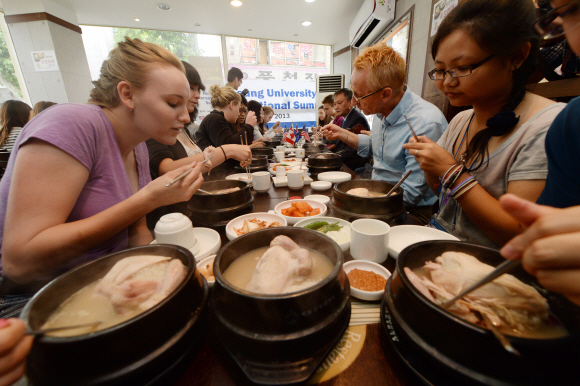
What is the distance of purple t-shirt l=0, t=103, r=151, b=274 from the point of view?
3.58 ft

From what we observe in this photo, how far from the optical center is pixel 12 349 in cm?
48

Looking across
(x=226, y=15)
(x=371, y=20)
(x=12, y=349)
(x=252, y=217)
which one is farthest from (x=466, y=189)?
(x=226, y=15)

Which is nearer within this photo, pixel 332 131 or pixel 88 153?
pixel 88 153

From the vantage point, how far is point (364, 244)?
1.10m

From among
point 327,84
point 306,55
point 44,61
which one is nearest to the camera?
point 44,61

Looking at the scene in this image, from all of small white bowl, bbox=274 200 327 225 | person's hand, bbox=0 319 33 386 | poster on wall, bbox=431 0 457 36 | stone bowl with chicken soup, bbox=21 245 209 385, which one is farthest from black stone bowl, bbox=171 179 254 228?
poster on wall, bbox=431 0 457 36

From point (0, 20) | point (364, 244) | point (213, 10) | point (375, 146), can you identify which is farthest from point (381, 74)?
point (0, 20)

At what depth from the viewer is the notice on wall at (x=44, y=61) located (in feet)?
19.8

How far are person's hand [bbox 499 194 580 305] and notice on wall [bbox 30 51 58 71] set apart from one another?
945 centimetres

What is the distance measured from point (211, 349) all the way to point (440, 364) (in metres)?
0.64

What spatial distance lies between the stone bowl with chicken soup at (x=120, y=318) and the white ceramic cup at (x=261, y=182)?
1438 mm

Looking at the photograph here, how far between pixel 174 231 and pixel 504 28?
82.7 inches

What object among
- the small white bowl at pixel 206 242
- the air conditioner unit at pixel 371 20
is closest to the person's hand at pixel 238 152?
the small white bowl at pixel 206 242

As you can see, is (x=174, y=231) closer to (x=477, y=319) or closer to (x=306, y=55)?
(x=477, y=319)
